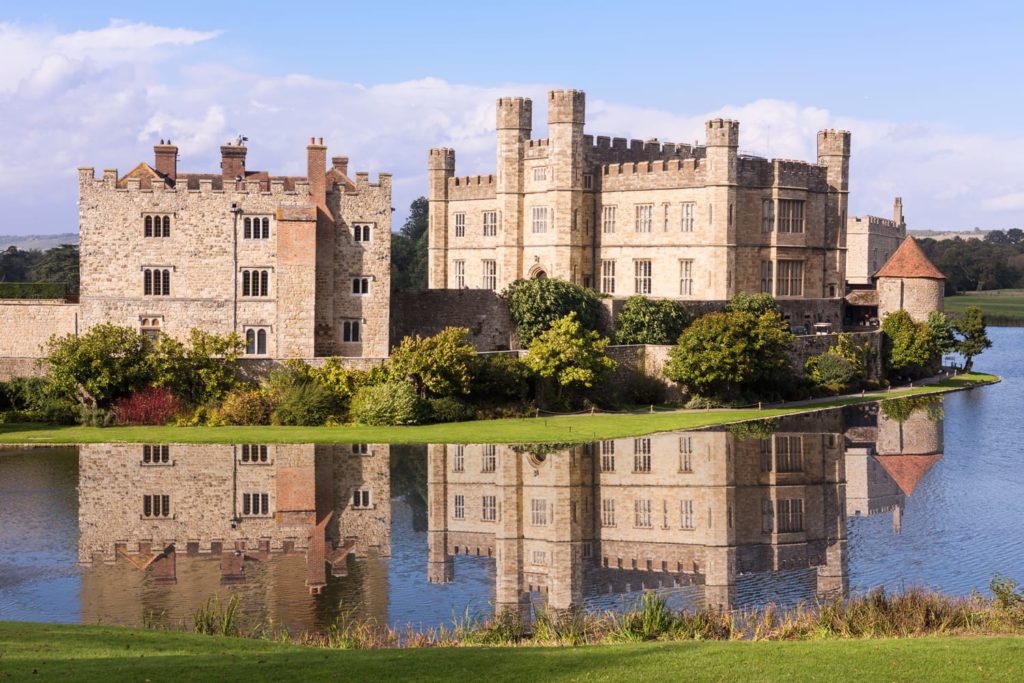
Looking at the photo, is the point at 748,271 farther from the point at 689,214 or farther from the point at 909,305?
the point at 909,305

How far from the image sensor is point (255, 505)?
3091 centimetres

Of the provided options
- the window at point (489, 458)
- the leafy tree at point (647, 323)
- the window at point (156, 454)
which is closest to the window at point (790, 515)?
the window at point (489, 458)

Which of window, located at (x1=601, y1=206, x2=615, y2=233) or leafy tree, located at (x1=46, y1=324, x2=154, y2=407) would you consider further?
window, located at (x1=601, y1=206, x2=615, y2=233)

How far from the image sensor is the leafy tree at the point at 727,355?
4941cm

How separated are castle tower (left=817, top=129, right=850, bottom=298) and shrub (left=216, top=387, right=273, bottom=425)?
29911 mm

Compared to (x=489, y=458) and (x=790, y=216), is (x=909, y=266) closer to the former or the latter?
(x=790, y=216)

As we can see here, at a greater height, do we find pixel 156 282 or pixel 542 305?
pixel 156 282

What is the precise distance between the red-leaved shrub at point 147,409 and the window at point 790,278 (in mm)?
28940

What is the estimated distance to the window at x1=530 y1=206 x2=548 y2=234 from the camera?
60625mm

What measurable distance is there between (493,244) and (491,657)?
160 ft

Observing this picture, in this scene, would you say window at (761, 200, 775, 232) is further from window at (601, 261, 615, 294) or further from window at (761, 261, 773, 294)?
window at (601, 261, 615, 294)

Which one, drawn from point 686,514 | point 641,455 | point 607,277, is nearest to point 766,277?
point 607,277

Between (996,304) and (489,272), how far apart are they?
3286 inches

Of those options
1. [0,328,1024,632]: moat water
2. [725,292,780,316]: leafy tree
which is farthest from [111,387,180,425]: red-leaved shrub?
[725,292,780,316]: leafy tree
